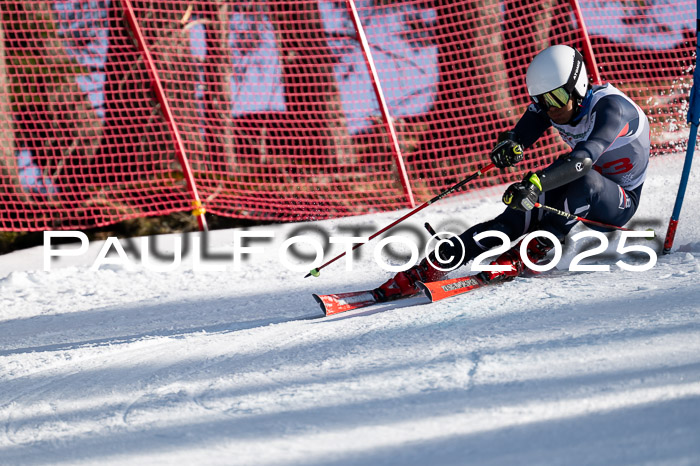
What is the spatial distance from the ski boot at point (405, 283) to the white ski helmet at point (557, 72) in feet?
3.27

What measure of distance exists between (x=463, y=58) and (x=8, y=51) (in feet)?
14.0

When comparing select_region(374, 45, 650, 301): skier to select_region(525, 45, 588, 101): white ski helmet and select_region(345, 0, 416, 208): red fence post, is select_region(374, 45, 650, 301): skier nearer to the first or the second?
select_region(525, 45, 588, 101): white ski helmet

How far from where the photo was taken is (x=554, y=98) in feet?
10.8

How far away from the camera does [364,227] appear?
5.50m

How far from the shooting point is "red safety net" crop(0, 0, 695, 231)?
6.21 meters

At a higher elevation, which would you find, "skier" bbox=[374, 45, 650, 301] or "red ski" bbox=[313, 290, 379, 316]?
"skier" bbox=[374, 45, 650, 301]

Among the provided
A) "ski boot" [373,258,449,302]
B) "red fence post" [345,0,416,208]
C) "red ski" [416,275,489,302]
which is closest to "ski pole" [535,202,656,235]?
"red ski" [416,275,489,302]

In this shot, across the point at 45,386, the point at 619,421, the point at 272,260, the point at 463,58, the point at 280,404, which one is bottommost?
the point at 272,260

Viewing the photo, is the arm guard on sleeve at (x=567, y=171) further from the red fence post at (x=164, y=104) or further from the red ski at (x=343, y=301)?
the red fence post at (x=164, y=104)

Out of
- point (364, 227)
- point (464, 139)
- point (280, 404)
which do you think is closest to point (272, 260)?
point (364, 227)

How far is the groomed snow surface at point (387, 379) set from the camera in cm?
176

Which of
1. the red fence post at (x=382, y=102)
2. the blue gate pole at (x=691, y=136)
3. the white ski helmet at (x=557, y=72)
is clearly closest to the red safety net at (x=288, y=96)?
the red fence post at (x=382, y=102)

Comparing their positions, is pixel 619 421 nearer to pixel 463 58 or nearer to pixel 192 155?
pixel 463 58

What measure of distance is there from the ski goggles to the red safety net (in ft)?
8.68
